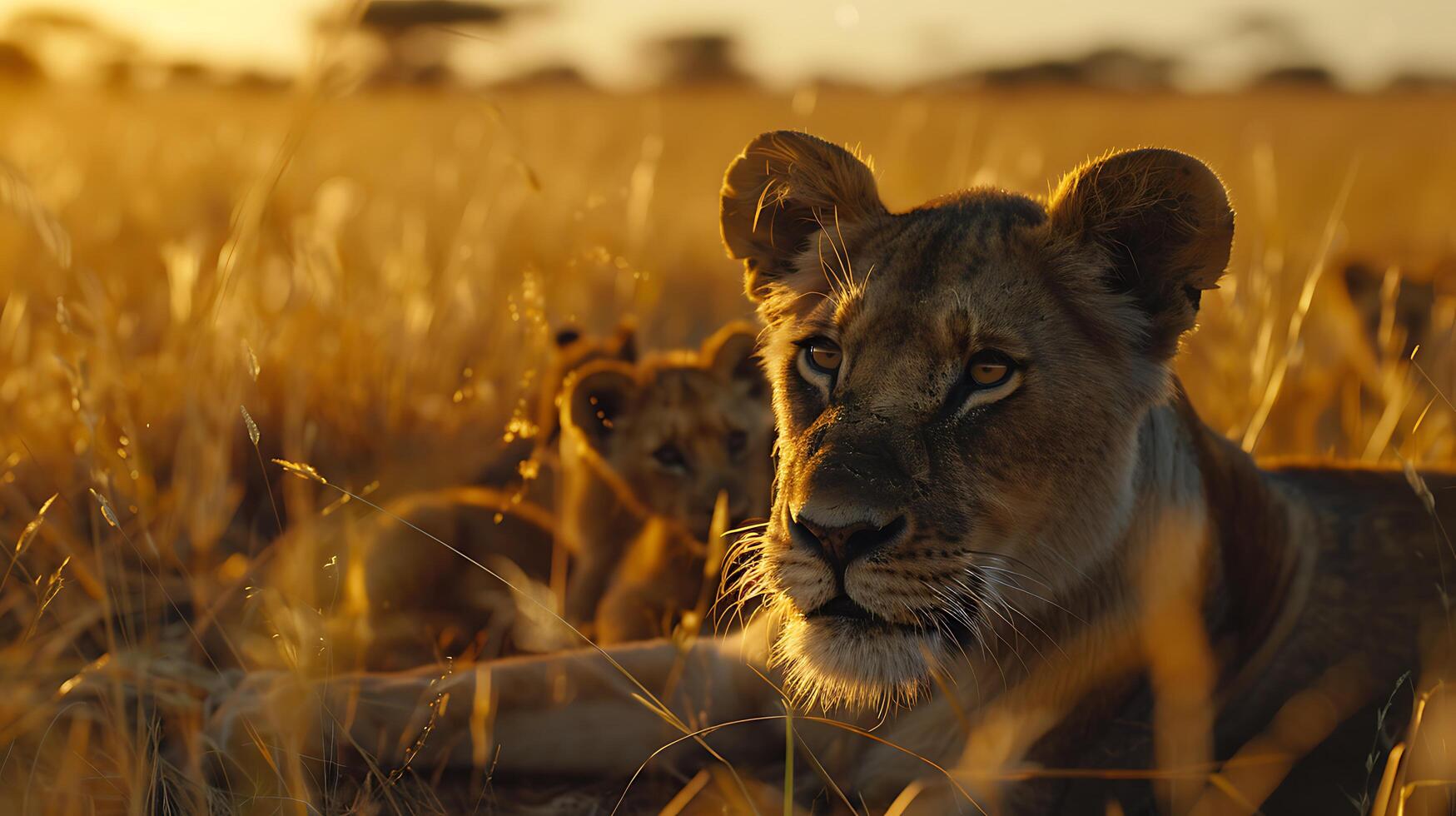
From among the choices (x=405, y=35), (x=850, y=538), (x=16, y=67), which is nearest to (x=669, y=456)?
(x=850, y=538)

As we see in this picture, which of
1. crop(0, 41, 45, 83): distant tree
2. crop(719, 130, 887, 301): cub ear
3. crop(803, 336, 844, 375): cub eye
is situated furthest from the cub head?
crop(0, 41, 45, 83): distant tree

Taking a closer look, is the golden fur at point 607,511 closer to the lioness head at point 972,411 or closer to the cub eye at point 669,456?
the cub eye at point 669,456

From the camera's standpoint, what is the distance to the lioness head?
2.18 m

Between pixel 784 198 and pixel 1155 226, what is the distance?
2.58 ft

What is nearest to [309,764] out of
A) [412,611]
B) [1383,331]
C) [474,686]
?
[474,686]

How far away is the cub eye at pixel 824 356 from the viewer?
2.54 m

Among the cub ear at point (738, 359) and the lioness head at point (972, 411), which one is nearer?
the lioness head at point (972, 411)

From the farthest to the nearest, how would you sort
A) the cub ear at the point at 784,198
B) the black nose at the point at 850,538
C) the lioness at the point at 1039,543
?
the cub ear at the point at 784,198
the lioness at the point at 1039,543
the black nose at the point at 850,538

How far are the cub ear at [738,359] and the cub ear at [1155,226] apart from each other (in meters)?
1.91

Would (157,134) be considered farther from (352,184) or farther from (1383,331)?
(1383,331)

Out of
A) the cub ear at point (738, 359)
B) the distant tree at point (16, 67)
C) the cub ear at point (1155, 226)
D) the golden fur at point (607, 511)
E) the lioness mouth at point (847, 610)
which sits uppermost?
the distant tree at point (16, 67)

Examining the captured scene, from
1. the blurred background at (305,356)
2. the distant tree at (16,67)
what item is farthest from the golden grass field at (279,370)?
the distant tree at (16,67)

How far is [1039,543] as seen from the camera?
2.34 meters

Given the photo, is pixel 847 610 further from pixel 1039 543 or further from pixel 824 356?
pixel 824 356
